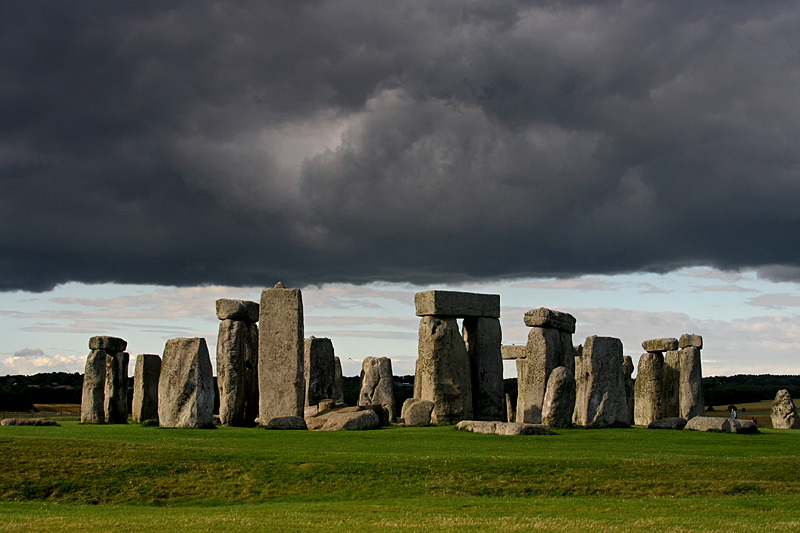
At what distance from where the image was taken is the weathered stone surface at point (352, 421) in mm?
21125

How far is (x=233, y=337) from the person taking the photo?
76.1ft

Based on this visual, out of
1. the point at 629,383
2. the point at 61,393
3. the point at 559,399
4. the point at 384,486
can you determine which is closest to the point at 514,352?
the point at 629,383

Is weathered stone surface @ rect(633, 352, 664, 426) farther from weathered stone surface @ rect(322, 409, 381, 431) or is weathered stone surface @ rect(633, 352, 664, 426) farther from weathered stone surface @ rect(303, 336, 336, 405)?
weathered stone surface @ rect(322, 409, 381, 431)

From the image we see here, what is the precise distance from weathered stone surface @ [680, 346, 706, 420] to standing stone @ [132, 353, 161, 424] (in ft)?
59.0

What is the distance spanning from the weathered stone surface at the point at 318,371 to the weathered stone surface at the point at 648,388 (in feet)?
36.7

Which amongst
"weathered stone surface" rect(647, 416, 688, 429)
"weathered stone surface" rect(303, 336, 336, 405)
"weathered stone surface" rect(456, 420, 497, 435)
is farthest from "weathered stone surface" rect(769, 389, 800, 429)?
"weathered stone surface" rect(303, 336, 336, 405)

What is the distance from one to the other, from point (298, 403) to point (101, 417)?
7169mm

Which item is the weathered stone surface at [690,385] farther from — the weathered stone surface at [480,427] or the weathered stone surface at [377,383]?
the weathered stone surface at [480,427]

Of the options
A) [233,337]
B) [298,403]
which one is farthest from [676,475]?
[233,337]

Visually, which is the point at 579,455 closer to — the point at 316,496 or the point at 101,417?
the point at 316,496

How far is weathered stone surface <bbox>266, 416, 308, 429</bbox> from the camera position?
21.5 m

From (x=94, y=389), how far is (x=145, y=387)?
1.77 metres

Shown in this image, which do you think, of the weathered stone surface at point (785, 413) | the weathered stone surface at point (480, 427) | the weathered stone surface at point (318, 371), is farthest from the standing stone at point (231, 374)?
the weathered stone surface at point (785, 413)

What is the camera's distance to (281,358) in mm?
23062
